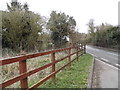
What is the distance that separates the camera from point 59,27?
78.5 feet

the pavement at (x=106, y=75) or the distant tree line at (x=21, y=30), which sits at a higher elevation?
the distant tree line at (x=21, y=30)

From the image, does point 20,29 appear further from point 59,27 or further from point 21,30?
point 59,27

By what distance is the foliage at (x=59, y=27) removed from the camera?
916 inches

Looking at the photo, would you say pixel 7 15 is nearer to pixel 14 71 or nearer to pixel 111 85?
pixel 14 71

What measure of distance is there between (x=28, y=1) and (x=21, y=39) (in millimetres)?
6353

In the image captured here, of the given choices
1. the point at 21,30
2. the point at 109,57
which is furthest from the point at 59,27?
the point at 109,57

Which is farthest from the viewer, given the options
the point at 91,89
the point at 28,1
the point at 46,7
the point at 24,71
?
the point at 46,7

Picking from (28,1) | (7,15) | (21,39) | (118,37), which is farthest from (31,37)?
(118,37)

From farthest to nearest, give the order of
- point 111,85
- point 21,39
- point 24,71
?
point 21,39 → point 111,85 → point 24,71

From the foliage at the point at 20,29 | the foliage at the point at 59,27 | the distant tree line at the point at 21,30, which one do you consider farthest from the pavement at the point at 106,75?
the foliage at the point at 59,27

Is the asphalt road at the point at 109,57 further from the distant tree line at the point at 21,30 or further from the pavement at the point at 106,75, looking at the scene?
the distant tree line at the point at 21,30

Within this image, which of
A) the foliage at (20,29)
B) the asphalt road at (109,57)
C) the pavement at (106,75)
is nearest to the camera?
the pavement at (106,75)

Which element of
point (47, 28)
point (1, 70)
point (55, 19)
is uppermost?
point (55, 19)

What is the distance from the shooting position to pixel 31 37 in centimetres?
1659
